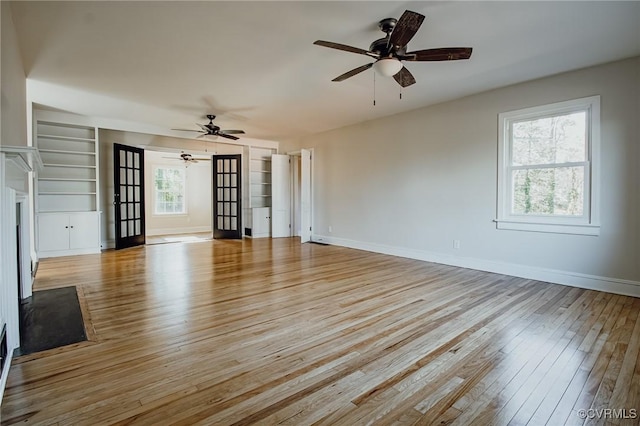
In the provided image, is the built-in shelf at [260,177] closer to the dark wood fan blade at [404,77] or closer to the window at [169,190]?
the window at [169,190]

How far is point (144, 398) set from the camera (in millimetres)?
1726

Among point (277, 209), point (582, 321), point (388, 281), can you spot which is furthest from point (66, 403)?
point (277, 209)

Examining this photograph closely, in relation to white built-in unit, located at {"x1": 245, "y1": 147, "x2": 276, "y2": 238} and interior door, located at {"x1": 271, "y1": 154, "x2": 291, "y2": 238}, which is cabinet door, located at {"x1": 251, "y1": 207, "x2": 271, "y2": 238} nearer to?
white built-in unit, located at {"x1": 245, "y1": 147, "x2": 276, "y2": 238}

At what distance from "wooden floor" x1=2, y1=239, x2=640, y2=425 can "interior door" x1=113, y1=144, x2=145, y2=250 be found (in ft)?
9.28

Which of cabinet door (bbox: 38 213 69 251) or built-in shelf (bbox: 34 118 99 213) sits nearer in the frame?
cabinet door (bbox: 38 213 69 251)

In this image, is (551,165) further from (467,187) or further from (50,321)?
(50,321)

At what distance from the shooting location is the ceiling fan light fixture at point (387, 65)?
293cm

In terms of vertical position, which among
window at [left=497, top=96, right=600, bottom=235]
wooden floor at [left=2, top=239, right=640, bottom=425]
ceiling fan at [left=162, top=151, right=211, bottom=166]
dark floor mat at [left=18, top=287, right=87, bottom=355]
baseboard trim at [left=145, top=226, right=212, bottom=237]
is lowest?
wooden floor at [left=2, top=239, right=640, bottom=425]

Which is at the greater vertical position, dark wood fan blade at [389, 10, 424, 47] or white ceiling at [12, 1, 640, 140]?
white ceiling at [12, 1, 640, 140]

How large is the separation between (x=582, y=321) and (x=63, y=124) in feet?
27.9

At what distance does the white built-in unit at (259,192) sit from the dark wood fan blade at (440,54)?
21.0ft

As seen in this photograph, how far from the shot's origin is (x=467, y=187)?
4996mm

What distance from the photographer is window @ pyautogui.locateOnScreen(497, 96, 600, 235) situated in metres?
3.86

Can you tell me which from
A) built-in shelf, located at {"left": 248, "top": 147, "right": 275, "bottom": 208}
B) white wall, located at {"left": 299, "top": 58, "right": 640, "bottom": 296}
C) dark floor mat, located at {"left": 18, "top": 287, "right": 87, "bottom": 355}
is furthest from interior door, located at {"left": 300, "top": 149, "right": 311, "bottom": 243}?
dark floor mat, located at {"left": 18, "top": 287, "right": 87, "bottom": 355}
